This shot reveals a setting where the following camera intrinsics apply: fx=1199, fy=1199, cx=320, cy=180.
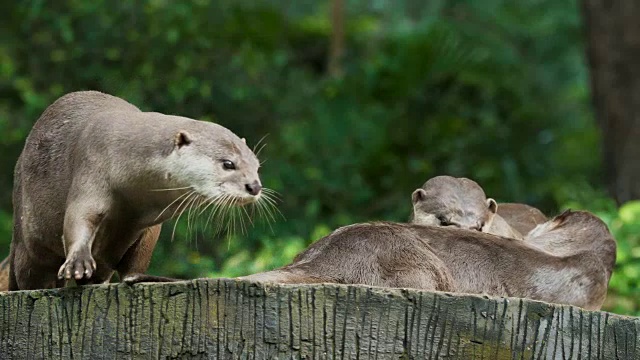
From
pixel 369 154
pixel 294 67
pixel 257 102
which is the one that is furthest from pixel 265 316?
pixel 294 67

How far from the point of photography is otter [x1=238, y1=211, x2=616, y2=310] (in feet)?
13.0

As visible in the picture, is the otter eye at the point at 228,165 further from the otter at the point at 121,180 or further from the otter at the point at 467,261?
the otter at the point at 467,261

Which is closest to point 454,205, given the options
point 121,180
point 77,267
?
point 121,180

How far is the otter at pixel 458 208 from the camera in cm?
538


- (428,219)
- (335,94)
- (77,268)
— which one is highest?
(335,94)

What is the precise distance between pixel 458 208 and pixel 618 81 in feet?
19.0

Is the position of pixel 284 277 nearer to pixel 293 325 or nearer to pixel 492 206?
pixel 293 325

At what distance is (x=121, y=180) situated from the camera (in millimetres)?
4184

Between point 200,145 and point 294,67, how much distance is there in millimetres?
8424

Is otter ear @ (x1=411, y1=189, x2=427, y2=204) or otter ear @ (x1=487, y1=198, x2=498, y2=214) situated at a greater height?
otter ear @ (x1=411, y1=189, x2=427, y2=204)

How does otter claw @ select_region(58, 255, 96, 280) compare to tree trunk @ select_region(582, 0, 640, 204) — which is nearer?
otter claw @ select_region(58, 255, 96, 280)

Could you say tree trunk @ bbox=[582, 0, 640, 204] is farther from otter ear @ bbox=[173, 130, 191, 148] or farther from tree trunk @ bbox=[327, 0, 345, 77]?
otter ear @ bbox=[173, 130, 191, 148]

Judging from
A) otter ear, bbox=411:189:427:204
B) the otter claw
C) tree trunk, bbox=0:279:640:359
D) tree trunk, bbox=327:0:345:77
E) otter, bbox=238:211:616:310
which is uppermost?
tree trunk, bbox=327:0:345:77

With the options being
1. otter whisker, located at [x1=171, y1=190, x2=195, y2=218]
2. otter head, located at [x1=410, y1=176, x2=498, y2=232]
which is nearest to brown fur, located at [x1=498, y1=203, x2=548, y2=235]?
otter head, located at [x1=410, y1=176, x2=498, y2=232]
